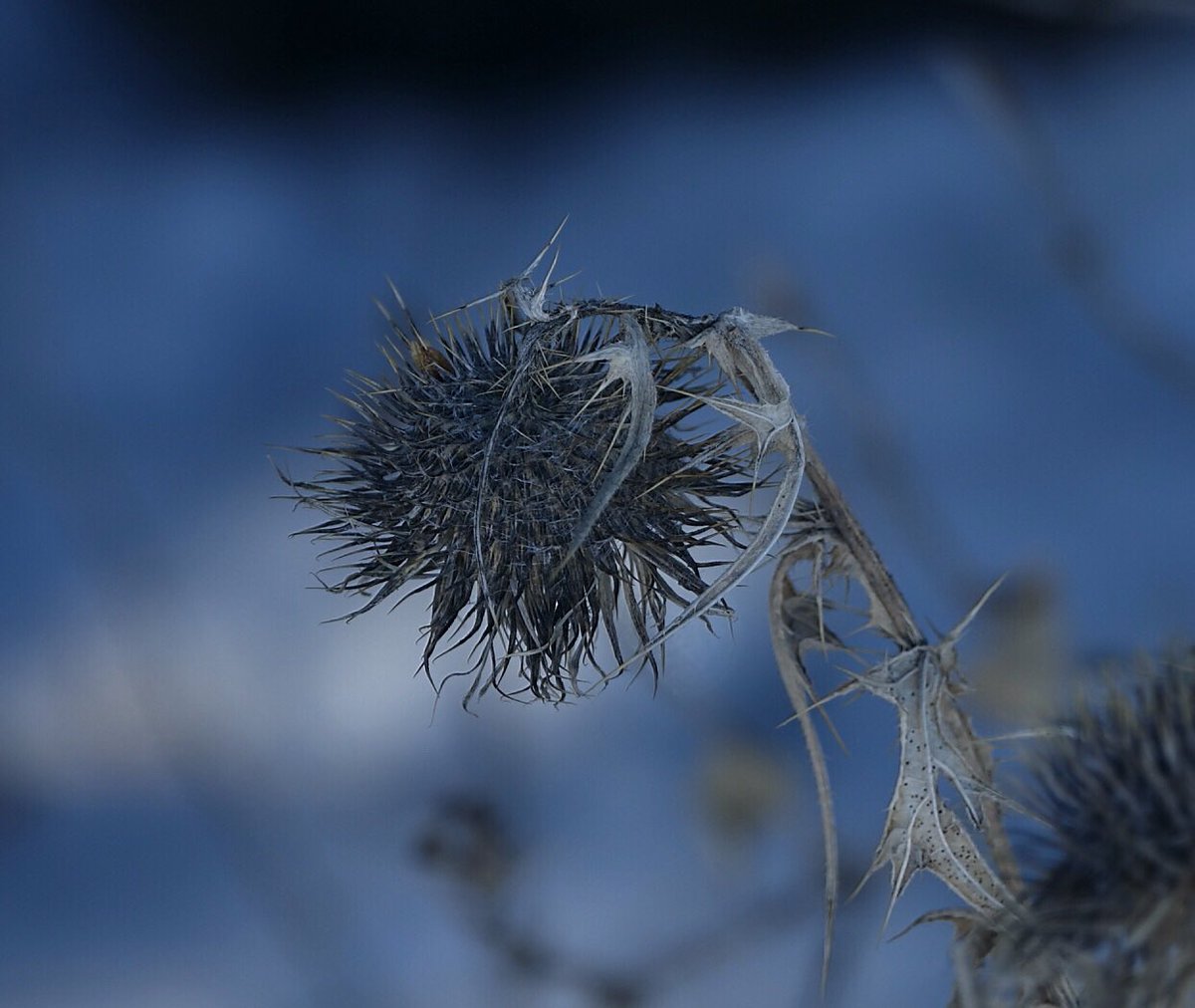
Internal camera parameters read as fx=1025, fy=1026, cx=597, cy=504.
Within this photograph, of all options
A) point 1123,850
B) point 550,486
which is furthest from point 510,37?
point 1123,850

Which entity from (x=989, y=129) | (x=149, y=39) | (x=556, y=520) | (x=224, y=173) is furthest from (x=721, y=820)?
(x=149, y=39)

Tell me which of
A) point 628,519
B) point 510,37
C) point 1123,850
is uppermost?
point 510,37

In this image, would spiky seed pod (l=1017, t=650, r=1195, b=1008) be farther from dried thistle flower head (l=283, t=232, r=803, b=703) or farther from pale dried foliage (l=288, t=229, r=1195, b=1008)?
dried thistle flower head (l=283, t=232, r=803, b=703)

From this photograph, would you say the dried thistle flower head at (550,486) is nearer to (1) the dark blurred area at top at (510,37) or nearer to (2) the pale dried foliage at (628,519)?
(2) the pale dried foliage at (628,519)

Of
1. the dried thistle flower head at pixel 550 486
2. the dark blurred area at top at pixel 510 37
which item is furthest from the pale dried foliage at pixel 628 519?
the dark blurred area at top at pixel 510 37

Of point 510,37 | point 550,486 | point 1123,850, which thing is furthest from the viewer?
point 510,37

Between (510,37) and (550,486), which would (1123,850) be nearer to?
(550,486)

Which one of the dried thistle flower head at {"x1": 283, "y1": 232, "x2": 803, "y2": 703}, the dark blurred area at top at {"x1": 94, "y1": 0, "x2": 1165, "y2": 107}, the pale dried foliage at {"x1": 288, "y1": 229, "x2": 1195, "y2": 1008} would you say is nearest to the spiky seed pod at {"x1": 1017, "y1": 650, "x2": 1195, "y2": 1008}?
the pale dried foliage at {"x1": 288, "y1": 229, "x2": 1195, "y2": 1008}

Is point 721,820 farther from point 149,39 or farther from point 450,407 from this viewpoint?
point 149,39
